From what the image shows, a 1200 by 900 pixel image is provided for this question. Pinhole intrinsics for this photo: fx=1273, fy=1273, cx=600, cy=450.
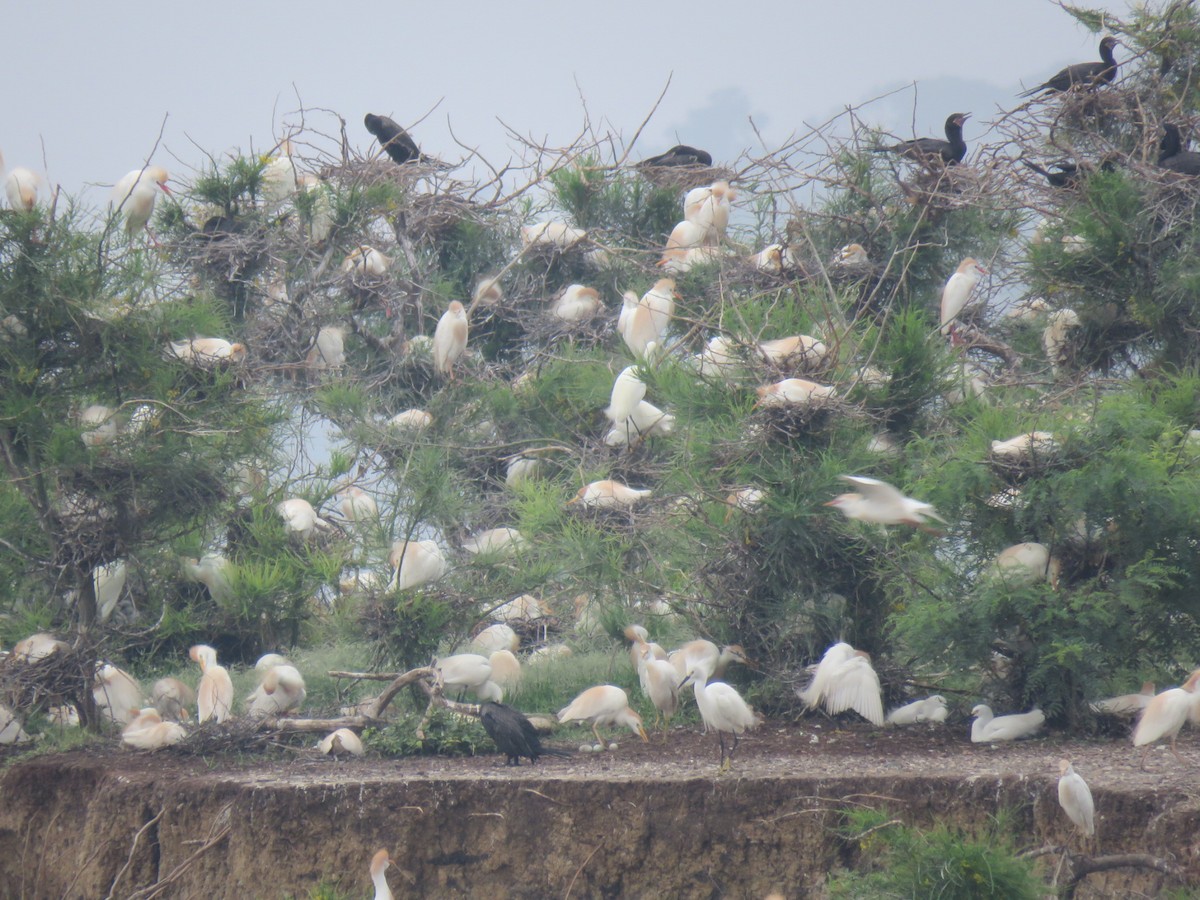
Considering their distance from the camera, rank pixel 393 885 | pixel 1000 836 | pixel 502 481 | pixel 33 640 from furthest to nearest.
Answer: pixel 502 481, pixel 33 640, pixel 393 885, pixel 1000 836

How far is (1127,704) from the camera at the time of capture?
6.45 meters

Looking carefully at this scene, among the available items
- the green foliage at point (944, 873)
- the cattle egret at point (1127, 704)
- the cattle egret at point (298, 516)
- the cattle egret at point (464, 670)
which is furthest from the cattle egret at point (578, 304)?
the green foliage at point (944, 873)

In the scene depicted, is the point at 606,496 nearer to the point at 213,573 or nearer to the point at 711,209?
the point at 213,573

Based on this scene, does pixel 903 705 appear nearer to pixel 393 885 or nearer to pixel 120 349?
pixel 393 885

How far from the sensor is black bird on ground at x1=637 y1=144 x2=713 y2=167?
12047 millimetres

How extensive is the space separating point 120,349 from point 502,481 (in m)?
4.19

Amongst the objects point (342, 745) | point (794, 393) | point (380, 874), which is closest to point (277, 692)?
point (342, 745)

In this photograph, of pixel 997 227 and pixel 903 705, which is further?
pixel 997 227

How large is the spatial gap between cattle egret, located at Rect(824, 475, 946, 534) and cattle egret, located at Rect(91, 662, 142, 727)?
14.4 feet

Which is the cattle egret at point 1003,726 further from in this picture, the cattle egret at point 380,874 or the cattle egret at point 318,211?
the cattle egret at point 318,211

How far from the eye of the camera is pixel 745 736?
679 centimetres

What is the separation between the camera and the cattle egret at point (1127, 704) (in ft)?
21.1

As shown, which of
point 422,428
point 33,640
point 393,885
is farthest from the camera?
point 422,428

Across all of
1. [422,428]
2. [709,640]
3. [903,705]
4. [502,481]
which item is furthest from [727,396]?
[502,481]
